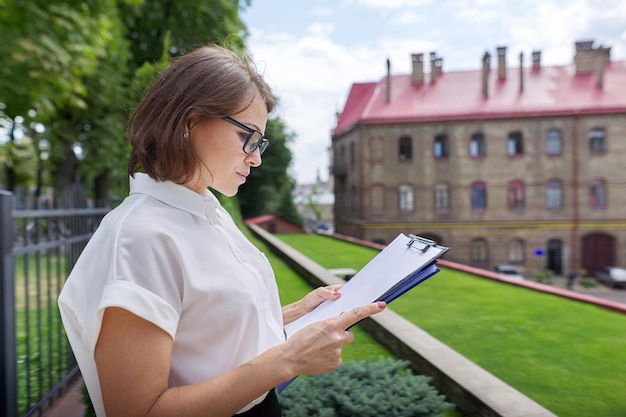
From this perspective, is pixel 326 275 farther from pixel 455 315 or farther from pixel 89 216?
pixel 89 216

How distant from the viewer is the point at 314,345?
1.33m

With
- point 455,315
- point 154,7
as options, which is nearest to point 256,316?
point 455,315

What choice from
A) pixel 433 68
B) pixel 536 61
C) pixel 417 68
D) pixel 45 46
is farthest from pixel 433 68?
pixel 45 46

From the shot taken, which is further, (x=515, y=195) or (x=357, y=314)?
(x=515, y=195)

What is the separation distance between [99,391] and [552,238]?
35.1 meters

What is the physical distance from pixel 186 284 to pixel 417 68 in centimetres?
3452

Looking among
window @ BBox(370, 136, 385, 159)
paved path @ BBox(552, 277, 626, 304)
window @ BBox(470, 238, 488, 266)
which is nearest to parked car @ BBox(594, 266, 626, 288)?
paved path @ BBox(552, 277, 626, 304)

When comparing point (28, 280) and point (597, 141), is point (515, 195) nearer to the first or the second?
point (597, 141)

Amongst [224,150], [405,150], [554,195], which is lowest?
[224,150]

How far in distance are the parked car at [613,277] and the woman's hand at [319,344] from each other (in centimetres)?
3291

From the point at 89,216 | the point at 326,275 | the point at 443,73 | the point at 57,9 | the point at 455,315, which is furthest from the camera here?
the point at 443,73

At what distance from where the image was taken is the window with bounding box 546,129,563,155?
1258 inches

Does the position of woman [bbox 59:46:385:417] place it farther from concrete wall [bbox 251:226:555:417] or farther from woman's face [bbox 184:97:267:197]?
concrete wall [bbox 251:226:555:417]

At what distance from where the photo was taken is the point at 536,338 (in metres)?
5.60
